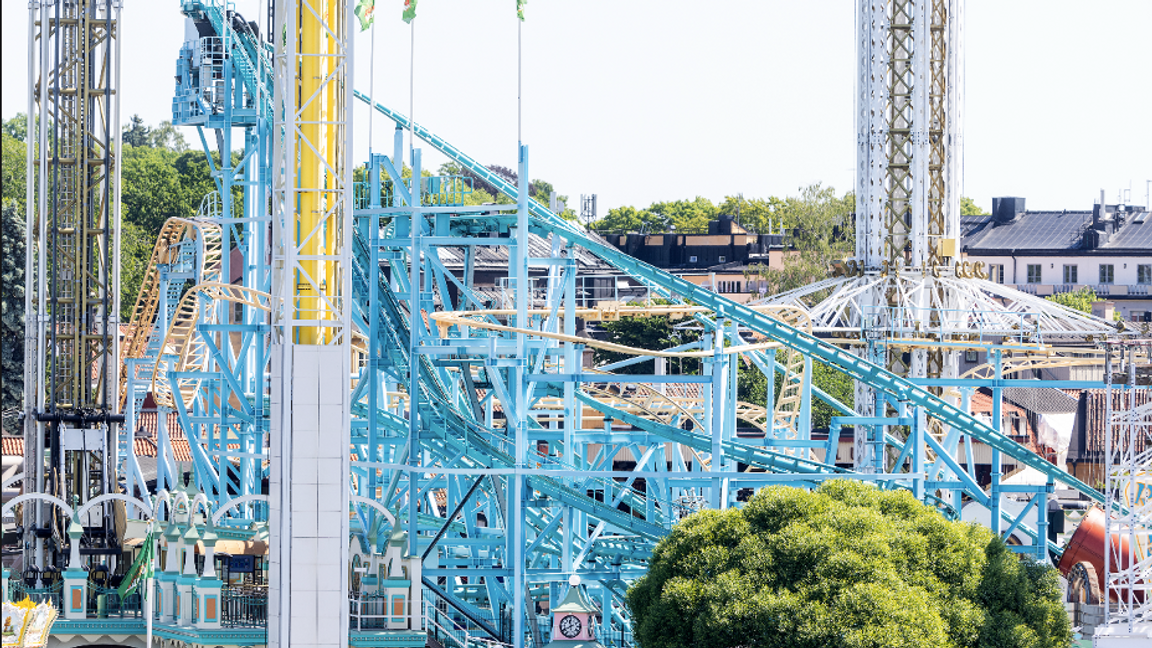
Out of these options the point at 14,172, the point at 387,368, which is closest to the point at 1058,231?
the point at 14,172

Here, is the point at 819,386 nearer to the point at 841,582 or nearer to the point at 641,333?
the point at 641,333

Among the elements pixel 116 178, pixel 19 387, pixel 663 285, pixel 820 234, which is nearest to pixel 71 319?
pixel 116 178

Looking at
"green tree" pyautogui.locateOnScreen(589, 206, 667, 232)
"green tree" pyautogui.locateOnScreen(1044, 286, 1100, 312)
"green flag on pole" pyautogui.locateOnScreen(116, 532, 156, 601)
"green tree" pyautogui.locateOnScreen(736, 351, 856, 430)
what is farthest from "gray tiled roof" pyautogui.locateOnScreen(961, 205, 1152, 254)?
"green flag on pole" pyautogui.locateOnScreen(116, 532, 156, 601)

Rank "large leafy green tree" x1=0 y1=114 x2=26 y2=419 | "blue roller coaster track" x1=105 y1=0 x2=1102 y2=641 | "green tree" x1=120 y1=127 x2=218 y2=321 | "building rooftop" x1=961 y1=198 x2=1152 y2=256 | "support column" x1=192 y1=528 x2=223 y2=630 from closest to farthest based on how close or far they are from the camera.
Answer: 1. "support column" x1=192 y1=528 x2=223 y2=630
2. "blue roller coaster track" x1=105 y1=0 x2=1102 y2=641
3. "large leafy green tree" x1=0 y1=114 x2=26 y2=419
4. "green tree" x1=120 y1=127 x2=218 y2=321
5. "building rooftop" x1=961 y1=198 x2=1152 y2=256

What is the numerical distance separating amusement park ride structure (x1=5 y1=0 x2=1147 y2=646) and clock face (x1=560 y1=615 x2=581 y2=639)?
1.25m

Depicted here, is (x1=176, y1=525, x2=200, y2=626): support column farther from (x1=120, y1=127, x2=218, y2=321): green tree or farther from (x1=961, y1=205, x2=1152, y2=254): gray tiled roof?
(x1=961, y1=205, x2=1152, y2=254): gray tiled roof

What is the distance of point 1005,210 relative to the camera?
9900cm

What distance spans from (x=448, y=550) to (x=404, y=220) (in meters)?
7.13

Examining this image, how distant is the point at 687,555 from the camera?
90.8ft

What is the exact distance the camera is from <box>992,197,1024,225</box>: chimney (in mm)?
98812

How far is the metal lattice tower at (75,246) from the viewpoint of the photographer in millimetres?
36750

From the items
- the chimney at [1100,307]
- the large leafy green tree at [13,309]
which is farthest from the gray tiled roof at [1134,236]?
the large leafy green tree at [13,309]

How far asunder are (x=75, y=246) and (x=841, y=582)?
1880 cm

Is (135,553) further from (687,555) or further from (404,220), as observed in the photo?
(687,555)
